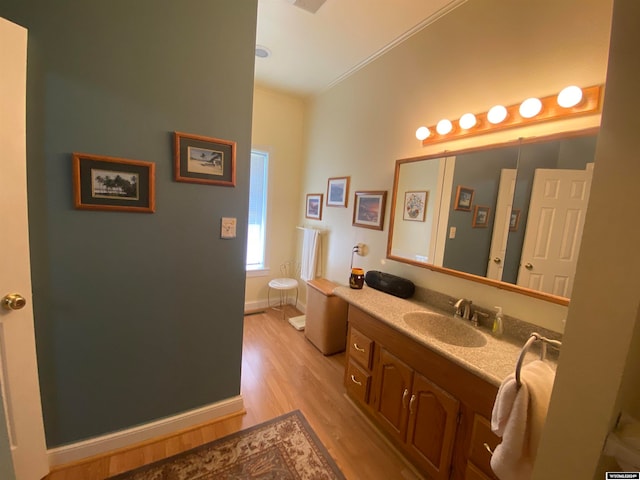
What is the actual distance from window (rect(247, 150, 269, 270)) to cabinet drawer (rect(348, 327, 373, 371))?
2043 millimetres

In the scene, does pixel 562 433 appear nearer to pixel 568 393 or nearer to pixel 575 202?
pixel 568 393

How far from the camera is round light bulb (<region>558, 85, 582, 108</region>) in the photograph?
1.22m

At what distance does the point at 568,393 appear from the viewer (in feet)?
1.93

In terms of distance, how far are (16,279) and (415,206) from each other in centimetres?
228

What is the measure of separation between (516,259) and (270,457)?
1813 mm

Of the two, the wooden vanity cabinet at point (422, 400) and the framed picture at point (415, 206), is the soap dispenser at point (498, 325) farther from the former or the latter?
the framed picture at point (415, 206)

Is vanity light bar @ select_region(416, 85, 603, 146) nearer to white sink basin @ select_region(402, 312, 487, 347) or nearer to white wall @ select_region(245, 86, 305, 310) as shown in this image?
white sink basin @ select_region(402, 312, 487, 347)

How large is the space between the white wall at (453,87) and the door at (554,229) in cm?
14

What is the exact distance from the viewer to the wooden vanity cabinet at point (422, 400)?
1170 mm

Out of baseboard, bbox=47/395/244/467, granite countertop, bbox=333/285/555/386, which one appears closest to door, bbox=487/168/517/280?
granite countertop, bbox=333/285/555/386

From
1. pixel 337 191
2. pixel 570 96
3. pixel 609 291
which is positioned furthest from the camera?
pixel 337 191

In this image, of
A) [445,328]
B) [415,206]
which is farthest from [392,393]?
[415,206]

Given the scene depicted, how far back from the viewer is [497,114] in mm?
1500

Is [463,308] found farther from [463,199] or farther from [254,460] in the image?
[254,460]
